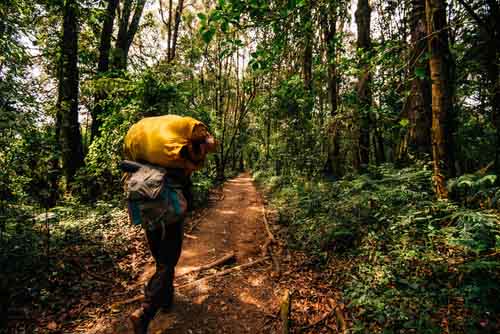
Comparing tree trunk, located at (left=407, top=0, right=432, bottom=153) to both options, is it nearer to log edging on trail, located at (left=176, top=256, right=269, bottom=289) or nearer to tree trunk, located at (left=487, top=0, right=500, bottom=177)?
tree trunk, located at (left=487, top=0, right=500, bottom=177)

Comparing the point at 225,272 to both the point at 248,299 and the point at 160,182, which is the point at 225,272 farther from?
the point at 160,182

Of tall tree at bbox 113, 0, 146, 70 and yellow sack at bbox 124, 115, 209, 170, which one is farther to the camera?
tall tree at bbox 113, 0, 146, 70

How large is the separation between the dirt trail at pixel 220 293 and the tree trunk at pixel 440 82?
325 cm

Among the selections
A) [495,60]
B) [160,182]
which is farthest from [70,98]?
[495,60]

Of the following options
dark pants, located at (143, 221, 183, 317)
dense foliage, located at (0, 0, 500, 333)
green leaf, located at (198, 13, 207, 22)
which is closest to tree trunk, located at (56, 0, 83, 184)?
dense foliage, located at (0, 0, 500, 333)

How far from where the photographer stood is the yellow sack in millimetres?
2770

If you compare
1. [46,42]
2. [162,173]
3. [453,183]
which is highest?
[46,42]

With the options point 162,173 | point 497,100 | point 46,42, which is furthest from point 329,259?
point 46,42

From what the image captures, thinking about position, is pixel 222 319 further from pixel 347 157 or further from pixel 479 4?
pixel 347 157

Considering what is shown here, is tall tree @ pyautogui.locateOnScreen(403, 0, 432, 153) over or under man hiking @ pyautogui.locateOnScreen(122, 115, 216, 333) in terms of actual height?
over

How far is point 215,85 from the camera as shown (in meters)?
24.0

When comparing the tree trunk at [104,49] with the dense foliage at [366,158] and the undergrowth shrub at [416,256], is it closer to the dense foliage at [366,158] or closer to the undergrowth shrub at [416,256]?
the dense foliage at [366,158]

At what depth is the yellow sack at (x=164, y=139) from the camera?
2770mm

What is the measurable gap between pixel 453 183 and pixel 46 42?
13.3 m
